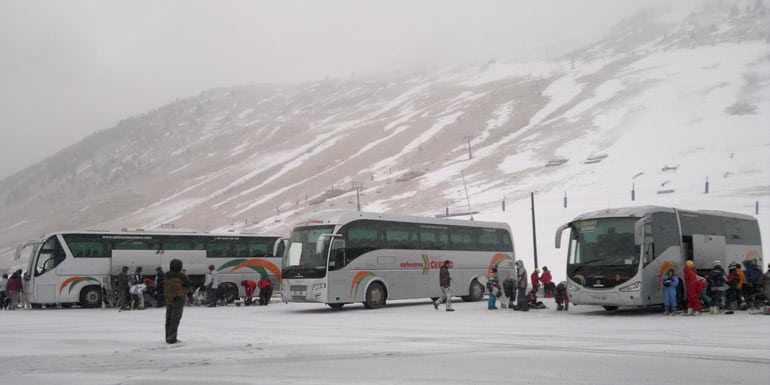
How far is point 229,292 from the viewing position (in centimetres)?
2939

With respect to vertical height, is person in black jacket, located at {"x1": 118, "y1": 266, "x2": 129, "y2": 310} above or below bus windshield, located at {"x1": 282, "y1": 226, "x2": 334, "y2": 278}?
below

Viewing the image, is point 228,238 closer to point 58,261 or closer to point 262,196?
point 58,261

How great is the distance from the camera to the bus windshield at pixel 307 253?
22.4 m

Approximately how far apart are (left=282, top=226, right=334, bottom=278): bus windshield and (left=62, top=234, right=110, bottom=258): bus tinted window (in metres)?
8.49

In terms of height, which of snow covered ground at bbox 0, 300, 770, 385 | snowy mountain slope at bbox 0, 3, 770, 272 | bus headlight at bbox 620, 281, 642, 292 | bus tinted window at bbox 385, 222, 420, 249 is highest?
snowy mountain slope at bbox 0, 3, 770, 272

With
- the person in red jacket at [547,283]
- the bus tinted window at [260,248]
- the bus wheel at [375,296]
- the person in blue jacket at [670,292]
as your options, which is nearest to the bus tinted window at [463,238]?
the person in red jacket at [547,283]

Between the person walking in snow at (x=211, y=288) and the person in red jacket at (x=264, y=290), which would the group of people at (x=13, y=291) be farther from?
the person in red jacket at (x=264, y=290)

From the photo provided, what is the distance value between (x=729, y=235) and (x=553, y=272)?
14.0m

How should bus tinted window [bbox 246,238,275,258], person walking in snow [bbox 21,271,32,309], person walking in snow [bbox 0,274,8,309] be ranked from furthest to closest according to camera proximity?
bus tinted window [bbox 246,238,275,258], person walking in snow [bbox 0,274,8,309], person walking in snow [bbox 21,271,32,309]

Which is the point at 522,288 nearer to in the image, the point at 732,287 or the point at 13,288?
the point at 732,287

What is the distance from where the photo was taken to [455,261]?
26562 millimetres

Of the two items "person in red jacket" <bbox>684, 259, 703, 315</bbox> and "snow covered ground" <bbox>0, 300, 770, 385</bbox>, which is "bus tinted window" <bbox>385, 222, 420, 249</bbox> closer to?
"snow covered ground" <bbox>0, 300, 770, 385</bbox>

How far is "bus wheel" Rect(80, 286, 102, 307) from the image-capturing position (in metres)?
26.9

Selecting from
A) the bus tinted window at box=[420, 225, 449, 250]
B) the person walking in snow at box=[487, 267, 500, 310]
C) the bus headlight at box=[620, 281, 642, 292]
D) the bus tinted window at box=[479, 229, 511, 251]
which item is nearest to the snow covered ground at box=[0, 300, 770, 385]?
the bus headlight at box=[620, 281, 642, 292]
